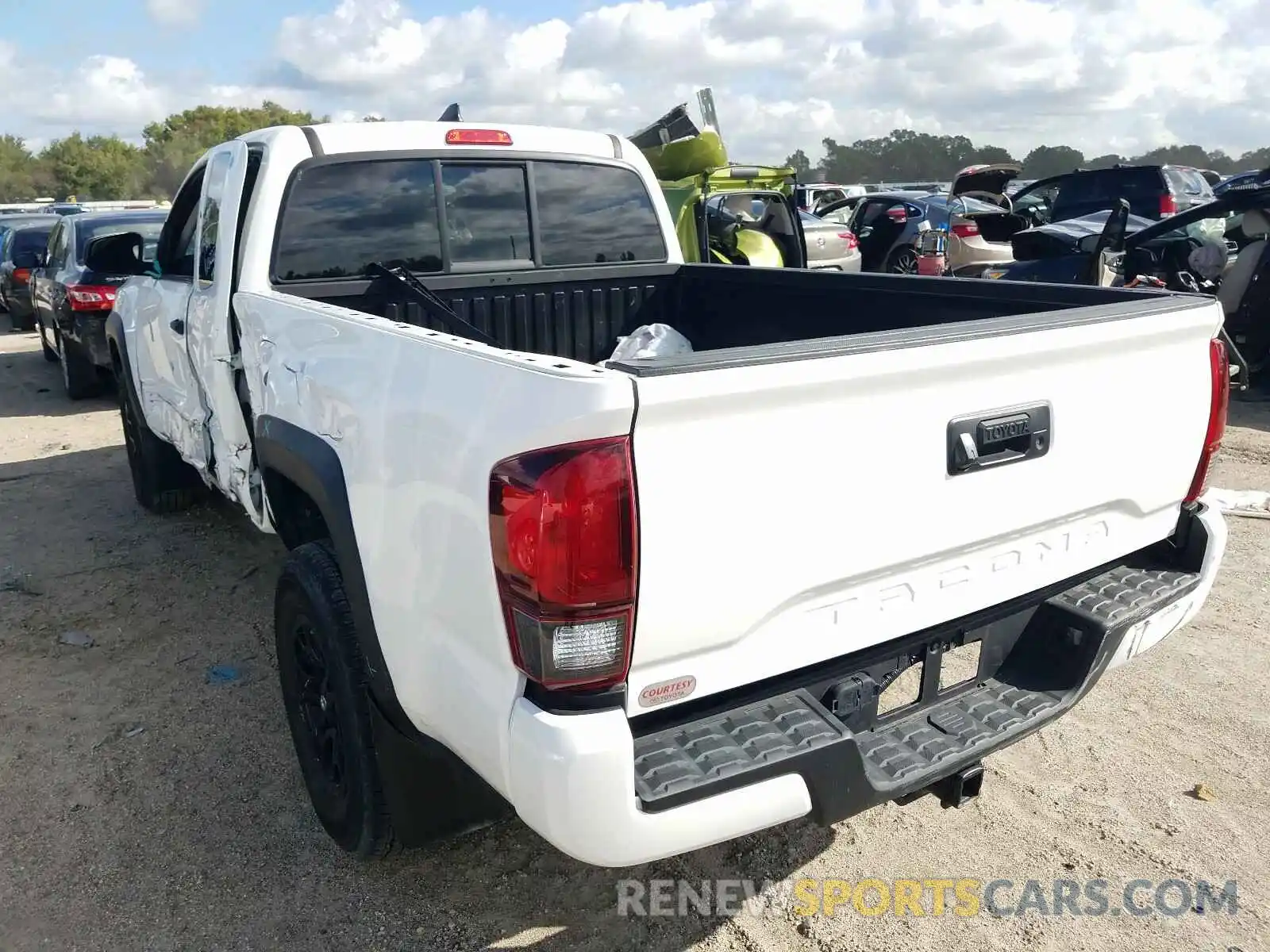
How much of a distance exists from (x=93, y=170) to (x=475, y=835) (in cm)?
6842

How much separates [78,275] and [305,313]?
7.59 metres

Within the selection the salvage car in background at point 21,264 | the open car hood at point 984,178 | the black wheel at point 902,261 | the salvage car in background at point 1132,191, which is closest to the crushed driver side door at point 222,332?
the salvage car in background at point 1132,191

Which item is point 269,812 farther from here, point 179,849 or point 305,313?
point 305,313

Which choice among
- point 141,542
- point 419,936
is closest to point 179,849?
point 419,936

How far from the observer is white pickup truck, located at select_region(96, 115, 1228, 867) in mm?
1806

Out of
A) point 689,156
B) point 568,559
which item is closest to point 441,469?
point 568,559

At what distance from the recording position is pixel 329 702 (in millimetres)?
2703

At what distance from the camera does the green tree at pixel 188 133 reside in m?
56.9

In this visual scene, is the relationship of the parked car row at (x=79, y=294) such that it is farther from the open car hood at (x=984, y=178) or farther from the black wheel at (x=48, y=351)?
the open car hood at (x=984, y=178)

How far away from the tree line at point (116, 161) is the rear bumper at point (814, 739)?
2266 inches

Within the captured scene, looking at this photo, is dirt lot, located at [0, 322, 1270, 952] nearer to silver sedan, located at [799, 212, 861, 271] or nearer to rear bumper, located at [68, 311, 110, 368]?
rear bumper, located at [68, 311, 110, 368]

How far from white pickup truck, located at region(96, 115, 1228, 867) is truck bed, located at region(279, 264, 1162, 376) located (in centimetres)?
2

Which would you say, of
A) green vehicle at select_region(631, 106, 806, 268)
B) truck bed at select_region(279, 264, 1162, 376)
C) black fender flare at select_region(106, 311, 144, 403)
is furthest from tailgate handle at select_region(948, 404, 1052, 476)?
green vehicle at select_region(631, 106, 806, 268)
